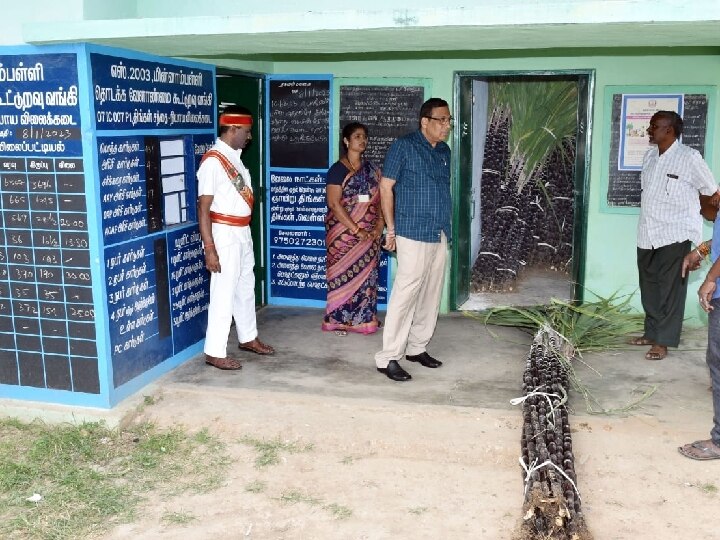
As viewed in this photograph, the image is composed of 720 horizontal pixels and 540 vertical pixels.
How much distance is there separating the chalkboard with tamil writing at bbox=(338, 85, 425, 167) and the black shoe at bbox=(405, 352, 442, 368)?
208 centimetres

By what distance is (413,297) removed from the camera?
5164mm

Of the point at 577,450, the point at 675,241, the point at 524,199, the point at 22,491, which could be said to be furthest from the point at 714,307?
the point at 524,199

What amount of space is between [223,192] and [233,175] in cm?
13

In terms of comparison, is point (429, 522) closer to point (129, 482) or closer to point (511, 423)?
point (511, 423)

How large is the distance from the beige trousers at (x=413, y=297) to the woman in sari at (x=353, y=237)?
910 millimetres

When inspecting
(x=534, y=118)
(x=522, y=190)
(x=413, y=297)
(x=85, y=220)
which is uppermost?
(x=534, y=118)

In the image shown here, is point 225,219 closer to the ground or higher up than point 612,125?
closer to the ground

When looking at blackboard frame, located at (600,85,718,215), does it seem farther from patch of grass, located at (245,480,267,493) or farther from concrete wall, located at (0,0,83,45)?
concrete wall, located at (0,0,83,45)

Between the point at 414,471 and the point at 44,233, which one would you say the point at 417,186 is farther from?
the point at 44,233

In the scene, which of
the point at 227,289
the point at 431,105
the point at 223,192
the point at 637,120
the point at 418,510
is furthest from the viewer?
the point at 637,120

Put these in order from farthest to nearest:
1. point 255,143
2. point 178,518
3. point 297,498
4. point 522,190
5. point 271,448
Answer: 1. point 522,190
2. point 255,143
3. point 271,448
4. point 297,498
5. point 178,518

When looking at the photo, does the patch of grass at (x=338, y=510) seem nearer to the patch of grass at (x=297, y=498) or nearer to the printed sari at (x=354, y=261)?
the patch of grass at (x=297, y=498)

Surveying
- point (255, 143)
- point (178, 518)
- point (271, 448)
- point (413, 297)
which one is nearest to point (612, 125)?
point (413, 297)

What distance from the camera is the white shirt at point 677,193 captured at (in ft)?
18.0
